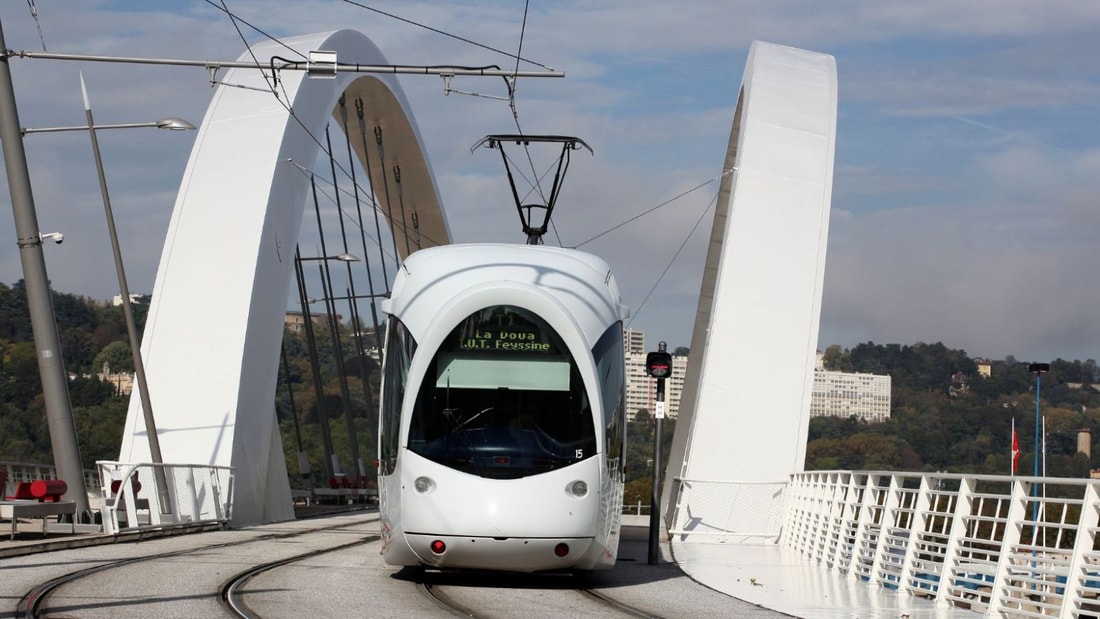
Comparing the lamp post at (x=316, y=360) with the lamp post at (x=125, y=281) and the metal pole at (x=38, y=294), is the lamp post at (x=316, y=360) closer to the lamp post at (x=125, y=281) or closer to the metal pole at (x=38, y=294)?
the lamp post at (x=125, y=281)

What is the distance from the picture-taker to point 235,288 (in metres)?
26.8

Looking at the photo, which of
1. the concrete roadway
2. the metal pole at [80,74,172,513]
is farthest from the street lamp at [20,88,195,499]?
the concrete roadway

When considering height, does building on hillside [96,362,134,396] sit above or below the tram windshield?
above

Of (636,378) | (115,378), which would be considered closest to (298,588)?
(636,378)

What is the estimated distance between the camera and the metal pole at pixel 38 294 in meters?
19.0

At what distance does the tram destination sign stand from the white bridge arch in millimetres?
12362

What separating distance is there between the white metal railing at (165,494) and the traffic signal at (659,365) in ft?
21.1

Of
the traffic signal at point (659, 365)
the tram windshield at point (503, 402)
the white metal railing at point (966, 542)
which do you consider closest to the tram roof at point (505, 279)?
the tram windshield at point (503, 402)

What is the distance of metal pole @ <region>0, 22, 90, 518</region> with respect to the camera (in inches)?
746

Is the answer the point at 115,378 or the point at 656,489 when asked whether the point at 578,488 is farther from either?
the point at 115,378

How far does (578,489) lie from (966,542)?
3.12 meters

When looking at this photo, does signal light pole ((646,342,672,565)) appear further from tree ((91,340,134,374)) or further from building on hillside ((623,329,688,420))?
tree ((91,340,134,374))

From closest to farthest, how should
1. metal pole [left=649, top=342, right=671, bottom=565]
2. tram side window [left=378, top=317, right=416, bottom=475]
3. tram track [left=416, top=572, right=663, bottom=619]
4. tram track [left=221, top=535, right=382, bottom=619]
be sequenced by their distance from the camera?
tram track [left=221, top=535, right=382, bottom=619]
tram track [left=416, top=572, right=663, bottom=619]
tram side window [left=378, top=317, right=416, bottom=475]
metal pole [left=649, top=342, right=671, bottom=565]

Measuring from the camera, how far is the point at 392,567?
48.4 ft
